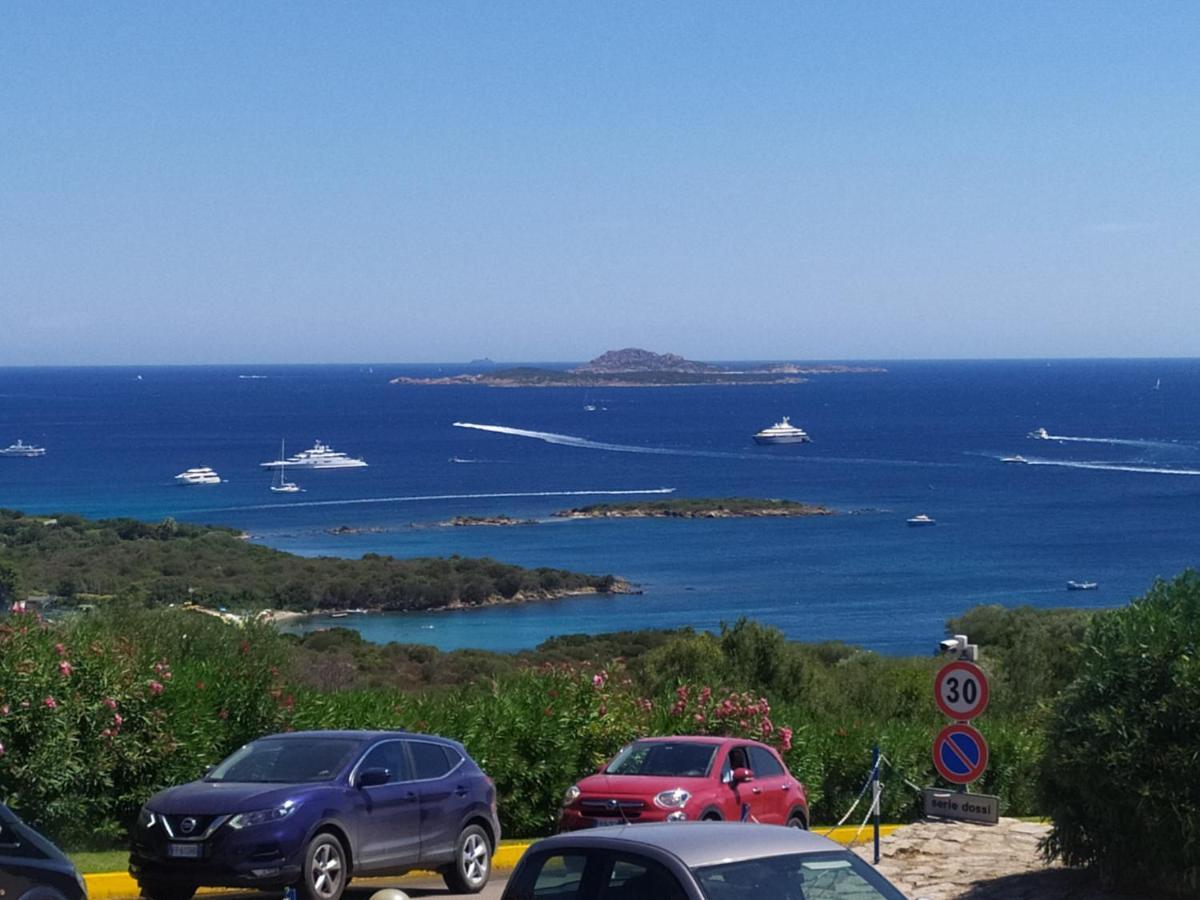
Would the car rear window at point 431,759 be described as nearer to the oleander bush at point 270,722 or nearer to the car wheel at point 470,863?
the car wheel at point 470,863

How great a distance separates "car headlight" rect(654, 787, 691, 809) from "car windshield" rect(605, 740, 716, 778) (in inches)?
16.6

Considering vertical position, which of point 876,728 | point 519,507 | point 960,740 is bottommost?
point 519,507

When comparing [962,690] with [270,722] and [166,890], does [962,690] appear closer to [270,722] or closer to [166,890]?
[270,722]

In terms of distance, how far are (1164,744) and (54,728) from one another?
9365mm

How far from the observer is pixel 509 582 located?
8938cm

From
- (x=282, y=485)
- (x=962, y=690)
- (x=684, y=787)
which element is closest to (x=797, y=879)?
(x=684, y=787)

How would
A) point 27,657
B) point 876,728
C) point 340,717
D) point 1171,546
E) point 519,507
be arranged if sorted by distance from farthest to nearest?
point 519,507, point 1171,546, point 876,728, point 340,717, point 27,657

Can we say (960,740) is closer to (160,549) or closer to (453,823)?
(453,823)

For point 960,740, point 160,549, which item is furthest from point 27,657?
point 160,549

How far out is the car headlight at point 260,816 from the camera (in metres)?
11.1

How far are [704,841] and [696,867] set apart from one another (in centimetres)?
28

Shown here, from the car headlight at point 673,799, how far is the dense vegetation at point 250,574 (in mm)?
63901

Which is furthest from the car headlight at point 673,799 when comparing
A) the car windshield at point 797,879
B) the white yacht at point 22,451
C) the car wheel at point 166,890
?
the white yacht at point 22,451

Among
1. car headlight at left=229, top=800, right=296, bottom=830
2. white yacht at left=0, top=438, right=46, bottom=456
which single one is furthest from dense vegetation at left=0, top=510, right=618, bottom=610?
white yacht at left=0, top=438, right=46, bottom=456
